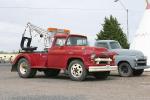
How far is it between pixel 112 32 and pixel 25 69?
36.4 m

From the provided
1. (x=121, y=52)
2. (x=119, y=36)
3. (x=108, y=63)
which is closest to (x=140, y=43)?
(x=121, y=52)

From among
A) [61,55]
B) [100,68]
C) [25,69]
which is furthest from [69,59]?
[25,69]

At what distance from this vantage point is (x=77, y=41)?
1684 cm

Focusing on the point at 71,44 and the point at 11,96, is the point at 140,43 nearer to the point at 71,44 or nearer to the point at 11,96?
the point at 71,44

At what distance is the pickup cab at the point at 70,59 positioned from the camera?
51.4 ft

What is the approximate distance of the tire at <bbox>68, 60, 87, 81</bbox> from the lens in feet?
51.3

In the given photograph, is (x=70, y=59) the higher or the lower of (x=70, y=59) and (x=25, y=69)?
the higher

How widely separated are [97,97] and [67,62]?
5.91 m

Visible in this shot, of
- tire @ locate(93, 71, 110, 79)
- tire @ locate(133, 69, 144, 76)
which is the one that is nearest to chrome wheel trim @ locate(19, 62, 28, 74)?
tire @ locate(93, 71, 110, 79)

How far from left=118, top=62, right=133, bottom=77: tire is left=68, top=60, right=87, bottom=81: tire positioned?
3739 millimetres

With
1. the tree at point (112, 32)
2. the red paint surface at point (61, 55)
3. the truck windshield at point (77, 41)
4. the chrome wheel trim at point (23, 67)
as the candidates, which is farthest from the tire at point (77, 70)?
the tree at point (112, 32)

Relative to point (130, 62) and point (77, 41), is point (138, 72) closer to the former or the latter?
point (130, 62)

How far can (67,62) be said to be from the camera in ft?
53.5

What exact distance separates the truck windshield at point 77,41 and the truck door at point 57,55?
0.26 metres
